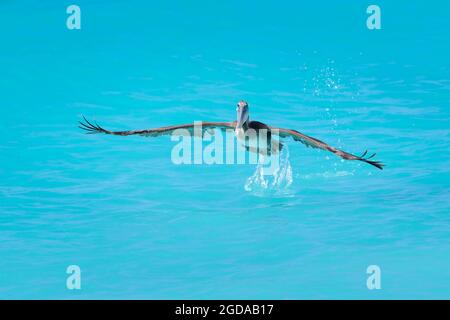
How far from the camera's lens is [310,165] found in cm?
1889

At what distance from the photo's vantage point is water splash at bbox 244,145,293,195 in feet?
56.9

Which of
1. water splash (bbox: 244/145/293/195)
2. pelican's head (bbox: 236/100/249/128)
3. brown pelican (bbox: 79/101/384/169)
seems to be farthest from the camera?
water splash (bbox: 244/145/293/195)

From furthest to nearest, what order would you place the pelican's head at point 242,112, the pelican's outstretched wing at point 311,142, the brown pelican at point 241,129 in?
the pelican's head at point 242,112 → the brown pelican at point 241,129 → the pelican's outstretched wing at point 311,142

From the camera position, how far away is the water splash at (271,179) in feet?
56.9

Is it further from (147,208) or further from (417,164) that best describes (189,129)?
(417,164)

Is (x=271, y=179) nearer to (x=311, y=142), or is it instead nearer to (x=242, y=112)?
(x=242, y=112)

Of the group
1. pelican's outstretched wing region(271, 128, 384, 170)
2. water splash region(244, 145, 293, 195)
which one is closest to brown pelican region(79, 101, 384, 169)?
pelican's outstretched wing region(271, 128, 384, 170)

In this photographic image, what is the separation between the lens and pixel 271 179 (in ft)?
57.8

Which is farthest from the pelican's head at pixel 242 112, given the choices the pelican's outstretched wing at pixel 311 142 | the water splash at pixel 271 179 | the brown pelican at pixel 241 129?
the water splash at pixel 271 179

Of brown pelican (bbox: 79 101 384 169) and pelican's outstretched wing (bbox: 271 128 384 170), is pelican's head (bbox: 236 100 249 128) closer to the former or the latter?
brown pelican (bbox: 79 101 384 169)

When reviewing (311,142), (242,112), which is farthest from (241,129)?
(311,142)

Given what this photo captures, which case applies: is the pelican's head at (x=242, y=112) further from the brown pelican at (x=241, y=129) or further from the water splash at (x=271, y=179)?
the water splash at (x=271, y=179)

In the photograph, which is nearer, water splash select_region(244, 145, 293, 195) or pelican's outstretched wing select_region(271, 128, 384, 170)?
pelican's outstretched wing select_region(271, 128, 384, 170)

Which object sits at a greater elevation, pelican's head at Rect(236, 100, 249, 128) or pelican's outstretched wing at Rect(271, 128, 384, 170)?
pelican's head at Rect(236, 100, 249, 128)
